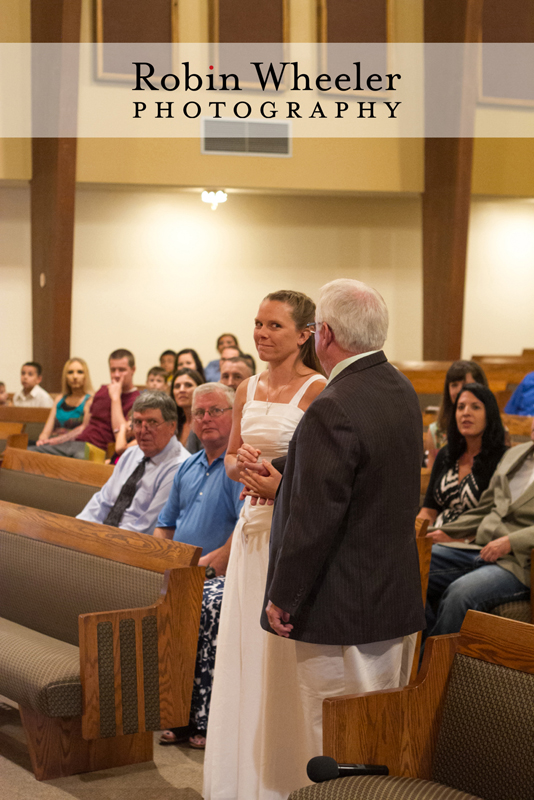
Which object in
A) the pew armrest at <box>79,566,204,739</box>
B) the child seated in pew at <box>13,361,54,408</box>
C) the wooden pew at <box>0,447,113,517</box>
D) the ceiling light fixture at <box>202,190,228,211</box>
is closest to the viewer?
the pew armrest at <box>79,566,204,739</box>

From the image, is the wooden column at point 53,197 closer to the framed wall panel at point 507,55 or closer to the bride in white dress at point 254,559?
the framed wall panel at point 507,55

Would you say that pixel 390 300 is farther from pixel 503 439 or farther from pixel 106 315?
pixel 503 439

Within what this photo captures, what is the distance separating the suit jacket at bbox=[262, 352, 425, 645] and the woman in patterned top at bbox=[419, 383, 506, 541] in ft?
5.68

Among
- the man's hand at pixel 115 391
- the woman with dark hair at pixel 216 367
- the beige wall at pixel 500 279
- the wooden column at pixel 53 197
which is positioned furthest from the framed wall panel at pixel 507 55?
the man's hand at pixel 115 391

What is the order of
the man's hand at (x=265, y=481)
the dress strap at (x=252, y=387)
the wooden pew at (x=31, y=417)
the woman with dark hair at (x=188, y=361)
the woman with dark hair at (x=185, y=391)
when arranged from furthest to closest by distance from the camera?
the wooden pew at (x=31, y=417)
the woman with dark hair at (x=188, y=361)
the woman with dark hair at (x=185, y=391)
the dress strap at (x=252, y=387)
the man's hand at (x=265, y=481)

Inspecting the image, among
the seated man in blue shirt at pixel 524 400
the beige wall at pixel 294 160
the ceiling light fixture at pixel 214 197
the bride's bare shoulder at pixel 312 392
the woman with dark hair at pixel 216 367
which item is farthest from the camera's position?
the ceiling light fixture at pixel 214 197

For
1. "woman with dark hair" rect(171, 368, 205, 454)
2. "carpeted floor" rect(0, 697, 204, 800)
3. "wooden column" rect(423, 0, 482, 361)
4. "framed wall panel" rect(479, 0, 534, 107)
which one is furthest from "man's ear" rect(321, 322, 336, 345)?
"framed wall panel" rect(479, 0, 534, 107)

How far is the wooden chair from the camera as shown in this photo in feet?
6.01

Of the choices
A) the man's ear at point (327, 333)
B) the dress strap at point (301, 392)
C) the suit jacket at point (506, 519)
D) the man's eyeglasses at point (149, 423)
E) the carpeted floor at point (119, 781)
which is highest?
the man's ear at point (327, 333)

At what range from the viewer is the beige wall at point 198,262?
1033 centimetres

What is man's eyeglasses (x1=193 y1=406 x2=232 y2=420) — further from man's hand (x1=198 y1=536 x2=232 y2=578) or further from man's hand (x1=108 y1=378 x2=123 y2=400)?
man's hand (x1=108 y1=378 x2=123 y2=400)

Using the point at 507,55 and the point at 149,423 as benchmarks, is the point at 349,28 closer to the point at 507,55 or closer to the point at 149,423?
the point at 507,55

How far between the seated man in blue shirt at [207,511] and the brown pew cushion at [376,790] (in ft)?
4.03

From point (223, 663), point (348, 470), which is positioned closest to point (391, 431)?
point (348, 470)
